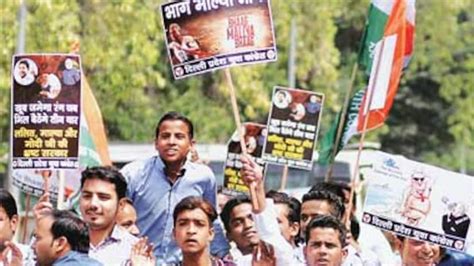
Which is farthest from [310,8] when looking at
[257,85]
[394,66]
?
[394,66]

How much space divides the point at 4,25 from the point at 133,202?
11423mm

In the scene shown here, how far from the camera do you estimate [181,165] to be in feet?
30.6

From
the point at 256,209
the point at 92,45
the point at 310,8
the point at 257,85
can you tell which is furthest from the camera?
the point at 310,8

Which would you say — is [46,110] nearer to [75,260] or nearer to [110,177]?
[110,177]

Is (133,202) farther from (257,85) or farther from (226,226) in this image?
(257,85)

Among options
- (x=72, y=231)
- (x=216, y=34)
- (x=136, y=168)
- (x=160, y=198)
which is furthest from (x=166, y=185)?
(x=72, y=231)

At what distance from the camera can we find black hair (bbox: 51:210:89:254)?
7848mm

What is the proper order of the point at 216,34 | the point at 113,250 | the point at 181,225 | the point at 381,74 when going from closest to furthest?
1. the point at 181,225
2. the point at 113,250
3. the point at 216,34
4. the point at 381,74

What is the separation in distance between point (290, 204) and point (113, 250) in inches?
58.4

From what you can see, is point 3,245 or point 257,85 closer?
point 3,245

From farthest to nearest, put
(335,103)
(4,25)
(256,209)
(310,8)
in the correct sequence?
1. (335,103)
2. (310,8)
3. (4,25)
4. (256,209)

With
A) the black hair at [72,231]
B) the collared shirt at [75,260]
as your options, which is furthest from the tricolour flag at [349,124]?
the collared shirt at [75,260]

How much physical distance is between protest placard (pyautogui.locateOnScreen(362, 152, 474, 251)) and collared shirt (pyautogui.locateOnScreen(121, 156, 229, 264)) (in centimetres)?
87

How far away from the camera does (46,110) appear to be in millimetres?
9672
